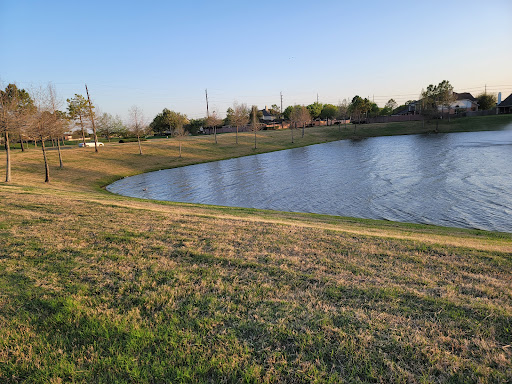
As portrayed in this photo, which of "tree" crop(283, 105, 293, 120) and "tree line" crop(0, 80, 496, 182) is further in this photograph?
"tree" crop(283, 105, 293, 120)

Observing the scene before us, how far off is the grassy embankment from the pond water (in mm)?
8732

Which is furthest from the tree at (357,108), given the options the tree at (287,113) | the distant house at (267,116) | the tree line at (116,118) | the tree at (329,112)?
the distant house at (267,116)

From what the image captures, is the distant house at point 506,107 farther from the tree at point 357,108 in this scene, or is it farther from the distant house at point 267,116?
the distant house at point 267,116

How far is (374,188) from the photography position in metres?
22.0

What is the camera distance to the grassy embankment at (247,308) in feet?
10.2

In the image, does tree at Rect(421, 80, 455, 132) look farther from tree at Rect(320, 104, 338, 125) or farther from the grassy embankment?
the grassy embankment

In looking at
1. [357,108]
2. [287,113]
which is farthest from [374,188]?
[287,113]

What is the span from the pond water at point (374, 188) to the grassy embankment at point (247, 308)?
8.73 metres

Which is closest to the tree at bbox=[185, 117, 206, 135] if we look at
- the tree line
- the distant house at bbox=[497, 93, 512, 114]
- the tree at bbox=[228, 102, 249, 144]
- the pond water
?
the tree line

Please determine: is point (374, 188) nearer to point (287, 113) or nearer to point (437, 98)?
point (437, 98)

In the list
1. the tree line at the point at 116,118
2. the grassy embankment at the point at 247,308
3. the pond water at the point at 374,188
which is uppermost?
the tree line at the point at 116,118

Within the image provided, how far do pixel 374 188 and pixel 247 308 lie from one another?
19.9m

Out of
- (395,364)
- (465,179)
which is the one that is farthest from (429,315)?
(465,179)

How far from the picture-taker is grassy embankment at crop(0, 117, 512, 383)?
312 cm
